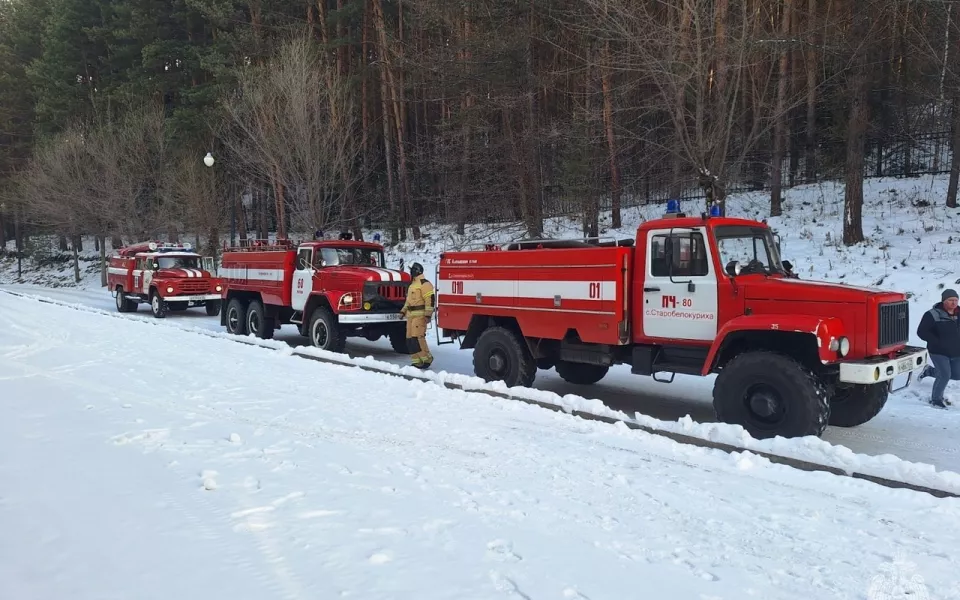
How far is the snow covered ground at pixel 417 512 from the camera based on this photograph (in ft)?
11.5

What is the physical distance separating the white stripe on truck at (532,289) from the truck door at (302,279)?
13.5 feet

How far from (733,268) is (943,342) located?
3.21 meters

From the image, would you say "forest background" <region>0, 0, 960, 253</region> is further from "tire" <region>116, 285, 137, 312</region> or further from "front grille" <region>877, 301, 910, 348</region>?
"tire" <region>116, 285, 137, 312</region>

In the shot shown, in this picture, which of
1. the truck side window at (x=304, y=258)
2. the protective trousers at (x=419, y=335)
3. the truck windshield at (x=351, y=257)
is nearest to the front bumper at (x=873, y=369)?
the protective trousers at (x=419, y=335)

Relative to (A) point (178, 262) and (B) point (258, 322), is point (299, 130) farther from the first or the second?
(B) point (258, 322)

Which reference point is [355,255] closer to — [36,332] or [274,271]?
[274,271]

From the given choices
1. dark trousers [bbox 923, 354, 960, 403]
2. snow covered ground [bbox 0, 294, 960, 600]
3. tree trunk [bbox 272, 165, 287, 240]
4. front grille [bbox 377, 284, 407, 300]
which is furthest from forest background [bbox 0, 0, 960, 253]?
snow covered ground [bbox 0, 294, 960, 600]

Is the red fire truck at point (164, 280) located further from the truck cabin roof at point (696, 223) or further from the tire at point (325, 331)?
the truck cabin roof at point (696, 223)

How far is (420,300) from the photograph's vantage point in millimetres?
11773

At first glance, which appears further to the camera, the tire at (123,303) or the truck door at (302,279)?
the tire at (123,303)

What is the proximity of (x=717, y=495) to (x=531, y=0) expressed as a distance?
59.2 feet

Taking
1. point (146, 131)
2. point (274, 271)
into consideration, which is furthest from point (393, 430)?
point (146, 131)

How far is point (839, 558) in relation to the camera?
3941mm

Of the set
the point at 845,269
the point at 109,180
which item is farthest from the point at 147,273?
the point at 845,269
